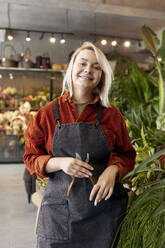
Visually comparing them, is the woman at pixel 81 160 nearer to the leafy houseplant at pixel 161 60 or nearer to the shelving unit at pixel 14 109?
the leafy houseplant at pixel 161 60

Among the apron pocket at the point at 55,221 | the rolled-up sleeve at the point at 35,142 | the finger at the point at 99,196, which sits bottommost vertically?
the apron pocket at the point at 55,221

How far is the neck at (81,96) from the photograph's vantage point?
4.33 ft

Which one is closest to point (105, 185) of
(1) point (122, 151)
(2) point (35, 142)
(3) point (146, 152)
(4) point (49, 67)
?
(1) point (122, 151)

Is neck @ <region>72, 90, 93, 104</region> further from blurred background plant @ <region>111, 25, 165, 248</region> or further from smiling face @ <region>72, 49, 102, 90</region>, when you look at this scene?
blurred background plant @ <region>111, 25, 165, 248</region>

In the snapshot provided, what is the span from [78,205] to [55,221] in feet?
0.43

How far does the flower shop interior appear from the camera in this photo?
10.0 feet

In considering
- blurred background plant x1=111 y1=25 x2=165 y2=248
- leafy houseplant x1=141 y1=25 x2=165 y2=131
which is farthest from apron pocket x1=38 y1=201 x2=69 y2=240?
leafy houseplant x1=141 y1=25 x2=165 y2=131

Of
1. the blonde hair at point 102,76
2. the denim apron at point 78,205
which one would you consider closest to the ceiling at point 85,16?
the blonde hair at point 102,76

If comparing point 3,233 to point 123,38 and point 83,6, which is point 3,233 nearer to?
point 83,6

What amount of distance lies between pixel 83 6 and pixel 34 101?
2559mm

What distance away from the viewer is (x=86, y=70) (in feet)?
4.09

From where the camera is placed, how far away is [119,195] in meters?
1.26

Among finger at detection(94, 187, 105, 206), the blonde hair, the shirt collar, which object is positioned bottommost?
finger at detection(94, 187, 105, 206)

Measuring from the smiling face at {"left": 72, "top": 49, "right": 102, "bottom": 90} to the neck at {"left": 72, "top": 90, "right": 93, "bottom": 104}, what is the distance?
4 cm
